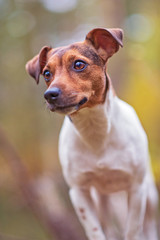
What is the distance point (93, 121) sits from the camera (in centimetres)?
387

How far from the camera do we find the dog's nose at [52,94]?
10.4 ft

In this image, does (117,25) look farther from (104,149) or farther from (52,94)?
(52,94)

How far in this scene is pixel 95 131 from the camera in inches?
155

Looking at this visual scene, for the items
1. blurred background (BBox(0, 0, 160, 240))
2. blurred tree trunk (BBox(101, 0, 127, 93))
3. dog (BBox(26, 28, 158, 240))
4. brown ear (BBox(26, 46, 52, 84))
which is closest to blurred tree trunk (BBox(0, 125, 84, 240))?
blurred background (BBox(0, 0, 160, 240))

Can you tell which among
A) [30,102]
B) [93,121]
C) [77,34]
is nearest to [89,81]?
[93,121]

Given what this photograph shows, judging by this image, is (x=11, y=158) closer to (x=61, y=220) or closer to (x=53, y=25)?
(x=61, y=220)

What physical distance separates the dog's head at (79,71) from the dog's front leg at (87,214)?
113 centimetres

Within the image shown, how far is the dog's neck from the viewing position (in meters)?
3.77

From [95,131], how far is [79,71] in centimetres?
76

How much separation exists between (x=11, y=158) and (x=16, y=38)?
15.9ft

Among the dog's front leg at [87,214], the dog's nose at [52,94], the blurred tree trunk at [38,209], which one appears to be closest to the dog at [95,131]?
the dog's front leg at [87,214]

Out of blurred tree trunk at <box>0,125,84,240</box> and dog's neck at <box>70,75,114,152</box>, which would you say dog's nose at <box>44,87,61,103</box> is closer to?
dog's neck at <box>70,75,114,152</box>

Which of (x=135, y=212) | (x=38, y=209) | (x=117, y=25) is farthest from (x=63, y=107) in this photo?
(x=117, y=25)

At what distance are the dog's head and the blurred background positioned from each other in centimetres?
526
